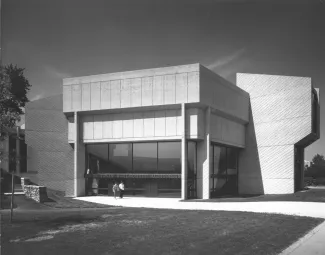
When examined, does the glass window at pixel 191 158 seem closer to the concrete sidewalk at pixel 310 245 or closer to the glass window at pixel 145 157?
the glass window at pixel 145 157

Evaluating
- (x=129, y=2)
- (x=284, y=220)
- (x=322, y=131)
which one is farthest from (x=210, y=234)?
(x=322, y=131)

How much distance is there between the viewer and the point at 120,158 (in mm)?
34188

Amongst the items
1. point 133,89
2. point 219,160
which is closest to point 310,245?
point 133,89

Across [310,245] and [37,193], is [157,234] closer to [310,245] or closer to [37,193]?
[310,245]

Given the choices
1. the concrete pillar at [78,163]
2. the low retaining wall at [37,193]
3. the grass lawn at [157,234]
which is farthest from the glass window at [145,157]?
the grass lawn at [157,234]

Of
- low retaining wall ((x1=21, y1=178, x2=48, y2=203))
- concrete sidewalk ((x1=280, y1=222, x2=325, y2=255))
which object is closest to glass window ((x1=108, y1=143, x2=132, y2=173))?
low retaining wall ((x1=21, y1=178, x2=48, y2=203))

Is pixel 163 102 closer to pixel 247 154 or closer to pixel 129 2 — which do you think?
pixel 247 154

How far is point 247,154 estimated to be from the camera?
130ft

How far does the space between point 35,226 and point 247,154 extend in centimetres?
2911

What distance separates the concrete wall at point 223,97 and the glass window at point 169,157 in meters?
4.82

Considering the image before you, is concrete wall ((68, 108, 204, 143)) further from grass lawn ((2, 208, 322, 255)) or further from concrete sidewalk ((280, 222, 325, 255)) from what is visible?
concrete sidewalk ((280, 222, 325, 255))

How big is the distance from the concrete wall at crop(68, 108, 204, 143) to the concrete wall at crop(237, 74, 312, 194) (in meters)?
10.6

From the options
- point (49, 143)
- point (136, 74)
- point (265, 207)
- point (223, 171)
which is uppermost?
point (136, 74)

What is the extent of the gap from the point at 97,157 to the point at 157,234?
932 inches
